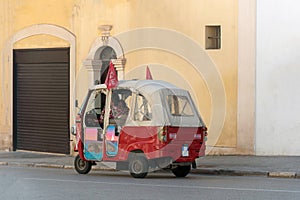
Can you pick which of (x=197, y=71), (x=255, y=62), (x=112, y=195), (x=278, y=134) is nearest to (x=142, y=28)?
(x=197, y=71)

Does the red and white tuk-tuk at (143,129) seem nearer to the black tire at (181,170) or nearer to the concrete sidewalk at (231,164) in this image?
the black tire at (181,170)

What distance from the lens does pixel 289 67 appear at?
21.5 m

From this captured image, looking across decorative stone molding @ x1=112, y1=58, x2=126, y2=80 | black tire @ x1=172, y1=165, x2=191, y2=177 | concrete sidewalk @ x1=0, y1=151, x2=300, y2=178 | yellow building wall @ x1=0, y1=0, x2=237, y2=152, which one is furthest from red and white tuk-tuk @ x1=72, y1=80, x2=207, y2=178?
decorative stone molding @ x1=112, y1=58, x2=126, y2=80

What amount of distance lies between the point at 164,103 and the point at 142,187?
272 cm

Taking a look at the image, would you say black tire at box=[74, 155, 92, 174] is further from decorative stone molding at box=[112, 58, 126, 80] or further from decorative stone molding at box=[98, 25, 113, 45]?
decorative stone molding at box=[98, 25, 113, 45]

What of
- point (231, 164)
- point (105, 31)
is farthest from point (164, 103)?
point (105, 31)

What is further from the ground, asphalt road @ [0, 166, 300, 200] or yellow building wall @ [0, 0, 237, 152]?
yellow building wall @ [0, 0, 237, 152]

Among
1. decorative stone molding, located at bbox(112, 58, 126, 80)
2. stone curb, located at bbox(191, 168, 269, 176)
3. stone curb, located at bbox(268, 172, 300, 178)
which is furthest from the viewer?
decorative stone molding, located at bbox(112, 58, 126, 80)

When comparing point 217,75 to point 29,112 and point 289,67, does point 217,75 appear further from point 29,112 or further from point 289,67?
point 29,112

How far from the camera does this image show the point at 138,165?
663 inches

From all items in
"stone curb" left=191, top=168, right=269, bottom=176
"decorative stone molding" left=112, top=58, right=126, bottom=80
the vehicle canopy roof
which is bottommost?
"stone curb" left=191, top=168, right=269, bottom=176

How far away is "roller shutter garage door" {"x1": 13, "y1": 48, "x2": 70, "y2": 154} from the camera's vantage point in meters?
26.3

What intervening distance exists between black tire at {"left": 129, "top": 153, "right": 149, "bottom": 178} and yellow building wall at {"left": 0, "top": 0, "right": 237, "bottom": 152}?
5775 millimetres

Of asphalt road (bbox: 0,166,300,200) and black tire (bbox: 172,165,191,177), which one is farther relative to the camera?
black tire (bbox: 172,165,191,177)
